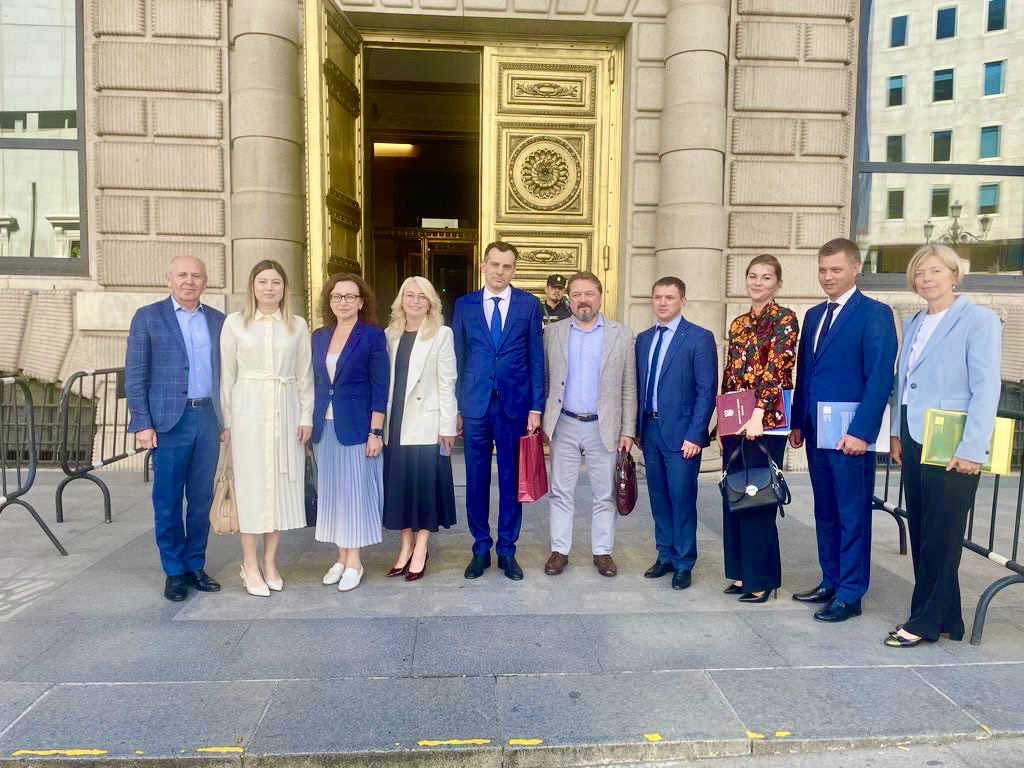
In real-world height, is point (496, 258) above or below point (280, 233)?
below

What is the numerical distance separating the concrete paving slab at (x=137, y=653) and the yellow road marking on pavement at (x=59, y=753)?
55 centimetres

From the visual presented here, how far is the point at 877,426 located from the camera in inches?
159

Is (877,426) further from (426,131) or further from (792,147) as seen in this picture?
(426,131)

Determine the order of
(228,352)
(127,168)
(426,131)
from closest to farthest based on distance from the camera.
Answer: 1. (228,352)
2. (127,168)
3. (426,131)

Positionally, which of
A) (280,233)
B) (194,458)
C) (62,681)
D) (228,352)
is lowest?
(62,681)

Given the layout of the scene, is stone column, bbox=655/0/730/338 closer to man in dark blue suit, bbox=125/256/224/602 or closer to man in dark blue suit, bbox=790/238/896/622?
man in dark blue suit, bbox=790/238/896/622

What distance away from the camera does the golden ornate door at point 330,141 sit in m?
7.36

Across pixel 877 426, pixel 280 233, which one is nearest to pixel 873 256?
pixel 877 426

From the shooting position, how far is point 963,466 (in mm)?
3617

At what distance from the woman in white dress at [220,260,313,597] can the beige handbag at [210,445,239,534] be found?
4cm

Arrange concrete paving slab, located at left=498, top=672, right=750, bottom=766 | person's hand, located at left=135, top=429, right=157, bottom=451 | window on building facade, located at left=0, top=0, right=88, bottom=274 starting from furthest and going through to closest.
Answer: window on building facade, located at left=0, top=0, right=88, bottom=274 < person's hand, located at left=135, top=429, right=157, bottom=451 < concrete paving slab, located at left=498, top=672, right=750, bottom=766

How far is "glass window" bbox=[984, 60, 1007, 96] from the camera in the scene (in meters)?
8.65

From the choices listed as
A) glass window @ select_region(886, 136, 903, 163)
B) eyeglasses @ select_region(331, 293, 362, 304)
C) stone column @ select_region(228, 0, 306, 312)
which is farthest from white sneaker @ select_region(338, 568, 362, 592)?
glass window @ select_region(886, 136, 903, 163)

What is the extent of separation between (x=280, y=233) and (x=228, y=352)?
13.2 feet
